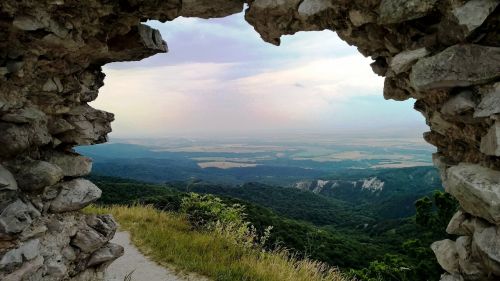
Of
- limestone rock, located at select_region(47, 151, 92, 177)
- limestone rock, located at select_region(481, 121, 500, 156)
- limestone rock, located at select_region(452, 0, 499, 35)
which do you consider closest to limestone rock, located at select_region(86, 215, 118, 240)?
limestone rock, located at select_region(47, 151, 92, 177)

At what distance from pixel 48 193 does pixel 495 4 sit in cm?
511

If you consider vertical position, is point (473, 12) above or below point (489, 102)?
above

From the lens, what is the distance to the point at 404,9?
12.0 feet

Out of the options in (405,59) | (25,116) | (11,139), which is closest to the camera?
(405,59)

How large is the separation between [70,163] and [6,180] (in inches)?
42.4

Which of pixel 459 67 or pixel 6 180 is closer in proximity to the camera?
pixel 459 67

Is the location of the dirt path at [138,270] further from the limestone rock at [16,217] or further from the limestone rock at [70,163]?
the limestone rock at [16,217]

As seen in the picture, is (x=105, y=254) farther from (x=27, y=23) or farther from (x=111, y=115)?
(x=27, y=23)

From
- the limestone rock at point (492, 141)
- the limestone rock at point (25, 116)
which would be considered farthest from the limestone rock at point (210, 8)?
the limestone rock at point (492, 141)

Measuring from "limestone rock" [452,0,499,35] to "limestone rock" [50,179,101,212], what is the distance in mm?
4741

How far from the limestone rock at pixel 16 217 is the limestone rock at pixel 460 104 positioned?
4.47 m

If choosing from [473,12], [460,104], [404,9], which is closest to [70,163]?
[404,9]

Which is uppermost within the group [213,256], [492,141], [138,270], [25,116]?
[25,116]

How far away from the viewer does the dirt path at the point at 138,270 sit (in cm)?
738
